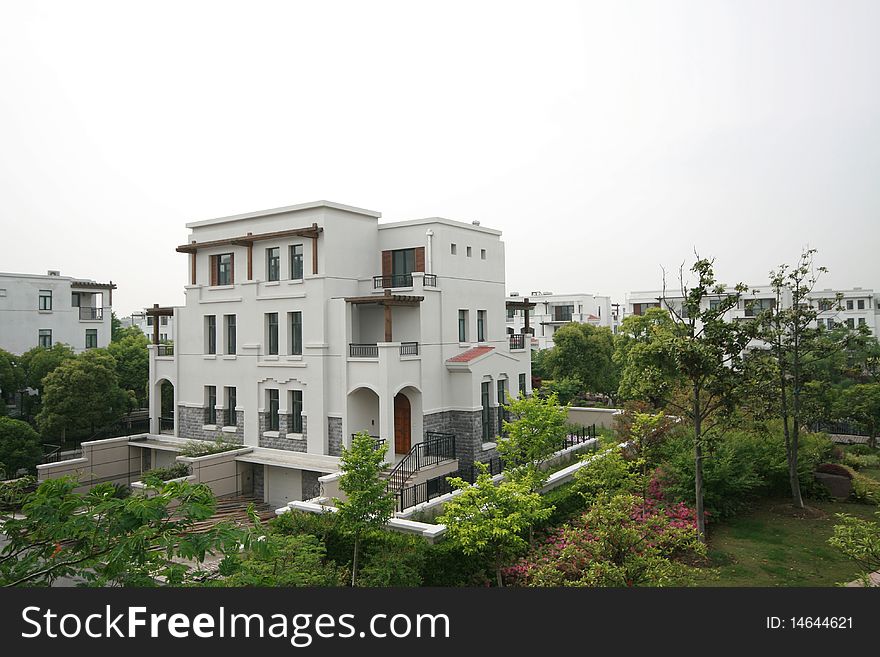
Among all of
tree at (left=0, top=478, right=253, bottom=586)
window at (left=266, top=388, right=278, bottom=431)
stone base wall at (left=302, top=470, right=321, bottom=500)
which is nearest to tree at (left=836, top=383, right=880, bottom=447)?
stone base wall at (left=302, top=470, right=321, bottom=500)

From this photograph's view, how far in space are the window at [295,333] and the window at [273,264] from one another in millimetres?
1638

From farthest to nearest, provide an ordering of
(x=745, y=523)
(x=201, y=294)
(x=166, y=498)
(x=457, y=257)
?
(x=201, y=294)
(x=457, y=257)
(x=745, y=523)
(x=166, y=498)

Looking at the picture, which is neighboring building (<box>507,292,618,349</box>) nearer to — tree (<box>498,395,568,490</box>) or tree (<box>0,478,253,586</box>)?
tree (<box>498,395,568,490</box>)

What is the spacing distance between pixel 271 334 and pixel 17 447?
9.55 meters

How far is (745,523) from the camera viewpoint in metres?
15.9

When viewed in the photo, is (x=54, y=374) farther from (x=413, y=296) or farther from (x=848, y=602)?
(x=848, y=602)

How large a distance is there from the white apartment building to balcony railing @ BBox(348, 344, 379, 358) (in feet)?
0.17

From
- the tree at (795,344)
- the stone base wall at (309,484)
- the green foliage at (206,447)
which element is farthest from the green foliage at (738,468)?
the green foliage at (206,447)

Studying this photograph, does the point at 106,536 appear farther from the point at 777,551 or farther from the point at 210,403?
the point at 210,403

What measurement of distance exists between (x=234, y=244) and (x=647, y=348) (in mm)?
15696

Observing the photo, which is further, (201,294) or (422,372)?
(201,294)

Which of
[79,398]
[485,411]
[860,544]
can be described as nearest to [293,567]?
[860,544]

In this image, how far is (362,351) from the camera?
21.1 meters

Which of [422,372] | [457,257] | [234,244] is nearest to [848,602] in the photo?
[422,372]
